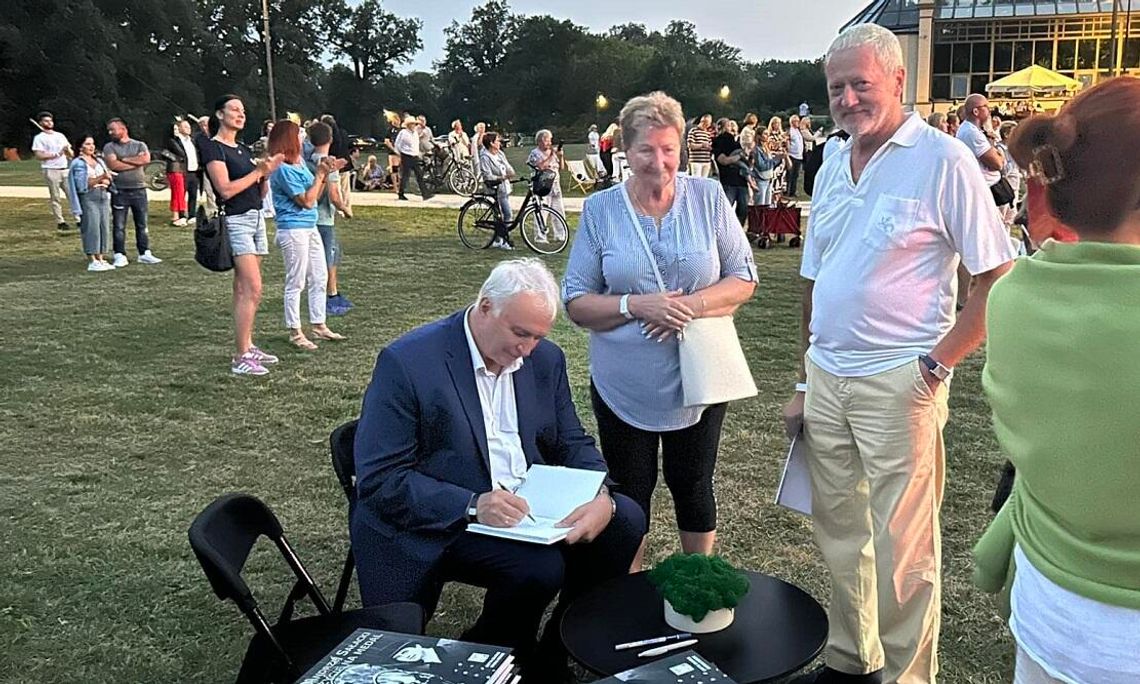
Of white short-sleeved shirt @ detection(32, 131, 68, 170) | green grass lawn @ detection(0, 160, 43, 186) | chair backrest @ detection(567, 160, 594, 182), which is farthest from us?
green grass lawn @ detection(0, 160, 43, 186)

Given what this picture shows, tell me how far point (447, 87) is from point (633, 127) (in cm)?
7223

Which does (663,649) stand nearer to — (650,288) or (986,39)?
(650,288)

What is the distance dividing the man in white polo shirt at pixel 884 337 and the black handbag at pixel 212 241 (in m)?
4.53

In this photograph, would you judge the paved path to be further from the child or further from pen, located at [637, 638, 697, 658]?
pen, located at [637, 638, 697, 658]

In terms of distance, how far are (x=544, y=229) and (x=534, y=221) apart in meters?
0.18

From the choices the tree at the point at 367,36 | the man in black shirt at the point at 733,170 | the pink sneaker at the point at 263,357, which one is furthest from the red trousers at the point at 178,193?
the tree at the point at 367,36

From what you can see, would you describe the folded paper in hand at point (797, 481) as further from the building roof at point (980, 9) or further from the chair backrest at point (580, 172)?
the building roof at point (980, 9)

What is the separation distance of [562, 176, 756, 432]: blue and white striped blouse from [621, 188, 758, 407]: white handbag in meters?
0.03

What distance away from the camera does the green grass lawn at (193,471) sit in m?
3.24

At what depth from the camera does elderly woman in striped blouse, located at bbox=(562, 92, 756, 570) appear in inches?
114

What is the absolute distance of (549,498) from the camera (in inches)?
108

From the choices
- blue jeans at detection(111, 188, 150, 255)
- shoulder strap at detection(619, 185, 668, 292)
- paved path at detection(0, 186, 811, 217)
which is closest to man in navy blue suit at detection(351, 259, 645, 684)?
shoulder strap at detection(619, 185, 668, 292)

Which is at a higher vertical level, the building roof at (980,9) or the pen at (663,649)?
the building roof at (980,9)

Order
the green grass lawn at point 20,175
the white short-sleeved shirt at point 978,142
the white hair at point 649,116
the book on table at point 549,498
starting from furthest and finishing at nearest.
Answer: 1. the green grass lawn at point 20,175
2. the white short-sleeved shirt at point 978,142
3. the white hair at point 649,116
4. the book on table at point 549,498
